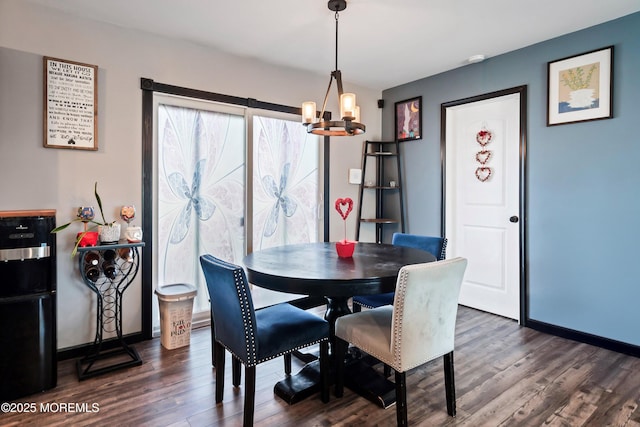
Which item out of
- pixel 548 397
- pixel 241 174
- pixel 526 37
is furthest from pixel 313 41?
pixel 548 397

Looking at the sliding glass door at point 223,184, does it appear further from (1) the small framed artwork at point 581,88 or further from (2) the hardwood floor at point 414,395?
(1) the small framed artwork at point 581,88

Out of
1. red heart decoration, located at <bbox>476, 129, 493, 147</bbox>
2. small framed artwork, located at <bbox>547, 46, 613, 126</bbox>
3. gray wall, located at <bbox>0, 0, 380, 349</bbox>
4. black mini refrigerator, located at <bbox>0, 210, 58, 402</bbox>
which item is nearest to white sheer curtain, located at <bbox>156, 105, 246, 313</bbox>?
gray wall, located at <bbox>0, 0, 380, 349</bbox>

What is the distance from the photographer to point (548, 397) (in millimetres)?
2104

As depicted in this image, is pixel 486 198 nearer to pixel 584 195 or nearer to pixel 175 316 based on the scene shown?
pixel 584 195

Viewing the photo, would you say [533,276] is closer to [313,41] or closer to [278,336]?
[278,336]

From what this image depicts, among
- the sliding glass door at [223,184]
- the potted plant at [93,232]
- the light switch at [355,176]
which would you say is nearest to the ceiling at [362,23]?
the sliding glass door at [223,184]

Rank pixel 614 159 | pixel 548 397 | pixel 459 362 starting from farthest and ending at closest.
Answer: pixel 614 159, pixel 459 362, pixel 548 397

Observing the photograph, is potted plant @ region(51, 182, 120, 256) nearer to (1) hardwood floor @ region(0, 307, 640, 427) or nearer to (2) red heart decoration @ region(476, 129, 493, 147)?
(1) hardwood floor @ region(0, 307, 640, 427)

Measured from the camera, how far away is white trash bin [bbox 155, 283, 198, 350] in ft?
9.10

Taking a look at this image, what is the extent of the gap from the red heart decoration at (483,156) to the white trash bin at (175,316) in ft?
9.84

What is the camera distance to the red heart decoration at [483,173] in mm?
3615

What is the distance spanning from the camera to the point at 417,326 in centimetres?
173

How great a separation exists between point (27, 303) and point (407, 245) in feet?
8.61

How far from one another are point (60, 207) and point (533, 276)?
3.85 metres
